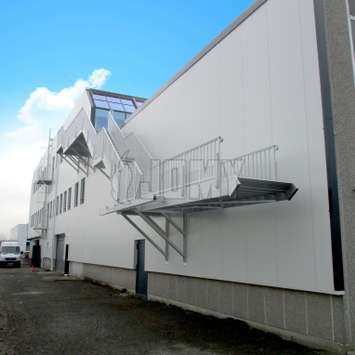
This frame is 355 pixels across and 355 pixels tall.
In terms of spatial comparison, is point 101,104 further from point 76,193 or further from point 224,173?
point 224,173

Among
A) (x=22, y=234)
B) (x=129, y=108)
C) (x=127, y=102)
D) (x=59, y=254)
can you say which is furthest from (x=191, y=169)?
(x=22, y=234)

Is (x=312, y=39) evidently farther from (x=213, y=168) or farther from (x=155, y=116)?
(x=155, y=116)

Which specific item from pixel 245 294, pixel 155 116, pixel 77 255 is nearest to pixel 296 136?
pixel 245 294

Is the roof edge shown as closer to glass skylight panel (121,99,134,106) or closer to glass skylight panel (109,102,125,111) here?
glass skylight panel (109,102,125,111)

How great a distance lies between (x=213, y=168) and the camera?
9.47m

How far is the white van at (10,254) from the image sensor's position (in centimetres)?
3609

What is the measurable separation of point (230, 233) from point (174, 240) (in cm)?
286

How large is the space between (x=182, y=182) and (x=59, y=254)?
2340cm

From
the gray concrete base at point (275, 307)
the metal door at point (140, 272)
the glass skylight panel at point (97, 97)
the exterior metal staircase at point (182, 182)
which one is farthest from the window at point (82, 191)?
the gray concrete base at point (275, 307)

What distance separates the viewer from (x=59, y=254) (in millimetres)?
30266

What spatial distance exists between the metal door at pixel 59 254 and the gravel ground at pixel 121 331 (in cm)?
1653

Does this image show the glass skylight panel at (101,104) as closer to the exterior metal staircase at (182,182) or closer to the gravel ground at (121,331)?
the exterior metal staircase at (182,182)

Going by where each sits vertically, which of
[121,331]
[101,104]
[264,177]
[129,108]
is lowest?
[121,331]

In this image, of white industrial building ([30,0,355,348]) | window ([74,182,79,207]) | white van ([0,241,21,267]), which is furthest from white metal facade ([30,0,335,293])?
white van ([0,241,21,267])
